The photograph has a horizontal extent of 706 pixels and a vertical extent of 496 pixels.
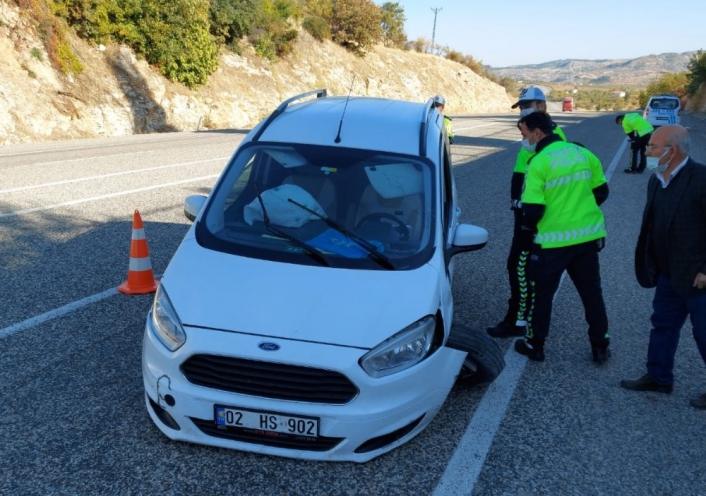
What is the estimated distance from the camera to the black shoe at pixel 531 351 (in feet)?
16.1

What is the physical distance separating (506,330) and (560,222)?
1181mm

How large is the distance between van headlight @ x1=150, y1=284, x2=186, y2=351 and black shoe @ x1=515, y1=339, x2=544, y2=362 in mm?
2794

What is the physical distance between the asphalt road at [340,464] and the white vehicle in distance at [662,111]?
19.8m

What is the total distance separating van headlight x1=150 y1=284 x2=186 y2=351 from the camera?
328 centimetres

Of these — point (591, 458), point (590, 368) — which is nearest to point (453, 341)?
point (591, 458)

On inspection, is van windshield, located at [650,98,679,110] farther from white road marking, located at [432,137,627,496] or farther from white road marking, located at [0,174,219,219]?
white road marking, located at [432,137,627,496]

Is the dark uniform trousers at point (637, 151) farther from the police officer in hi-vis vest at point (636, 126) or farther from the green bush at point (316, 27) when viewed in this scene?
the green bush at point (316, 27)

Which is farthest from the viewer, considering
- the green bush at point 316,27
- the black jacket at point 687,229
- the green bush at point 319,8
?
the green bush at point 319,8

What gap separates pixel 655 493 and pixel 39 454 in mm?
3238

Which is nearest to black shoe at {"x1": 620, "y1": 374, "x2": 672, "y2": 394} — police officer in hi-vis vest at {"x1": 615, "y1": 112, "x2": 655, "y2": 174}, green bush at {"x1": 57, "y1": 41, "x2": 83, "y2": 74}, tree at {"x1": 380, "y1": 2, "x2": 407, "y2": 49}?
police officer in hi-vis vest at {"x1": 615, "y1": 112, "x2": 655, "y2": 174}

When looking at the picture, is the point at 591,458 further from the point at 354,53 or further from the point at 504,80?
the point at 504,80

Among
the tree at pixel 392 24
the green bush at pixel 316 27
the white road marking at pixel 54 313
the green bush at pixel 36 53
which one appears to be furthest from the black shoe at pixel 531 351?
the tree at pixel 392 24

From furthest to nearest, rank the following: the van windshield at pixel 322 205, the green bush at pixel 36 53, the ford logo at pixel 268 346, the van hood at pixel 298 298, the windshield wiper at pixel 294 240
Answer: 1. the green bush at pixel 36 53
2. the van windshield at pixel 322 205
3. the windshield wiper at pixel 294 240
4. the van hood at pixel 298 298
5. the ford logo at pixel 268 346

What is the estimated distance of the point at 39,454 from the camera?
337cm
